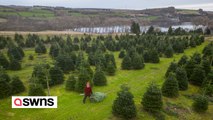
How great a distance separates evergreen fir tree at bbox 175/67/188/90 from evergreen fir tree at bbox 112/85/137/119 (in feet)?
45.3

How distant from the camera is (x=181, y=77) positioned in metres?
36.2

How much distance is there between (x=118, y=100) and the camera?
2558 centimetres

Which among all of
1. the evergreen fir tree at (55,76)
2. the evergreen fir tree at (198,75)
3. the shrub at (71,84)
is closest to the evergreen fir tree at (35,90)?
the shrub at (71,84)

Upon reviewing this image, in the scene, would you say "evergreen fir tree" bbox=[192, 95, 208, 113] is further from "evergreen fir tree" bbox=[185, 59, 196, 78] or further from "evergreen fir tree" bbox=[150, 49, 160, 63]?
"evergreen fir tree" bbox=[150, 49, 160, 63]

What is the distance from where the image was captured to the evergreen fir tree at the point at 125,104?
2503cm

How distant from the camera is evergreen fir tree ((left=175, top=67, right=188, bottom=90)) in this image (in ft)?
118

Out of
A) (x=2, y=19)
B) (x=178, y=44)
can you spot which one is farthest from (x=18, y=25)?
(x=178, y=44)

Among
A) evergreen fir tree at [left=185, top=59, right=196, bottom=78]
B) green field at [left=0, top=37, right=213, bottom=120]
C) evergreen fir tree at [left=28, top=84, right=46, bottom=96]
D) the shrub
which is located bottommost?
green field at [left=0, top=37, right=213, bottom=120]

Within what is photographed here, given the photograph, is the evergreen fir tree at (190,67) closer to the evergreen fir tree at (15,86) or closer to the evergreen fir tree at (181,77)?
the evergreen fir tree at (181,77)

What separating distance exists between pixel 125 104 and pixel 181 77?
14.8 metres

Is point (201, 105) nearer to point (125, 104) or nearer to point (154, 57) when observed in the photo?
point (125, 104)

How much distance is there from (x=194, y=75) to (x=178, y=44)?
2947cm

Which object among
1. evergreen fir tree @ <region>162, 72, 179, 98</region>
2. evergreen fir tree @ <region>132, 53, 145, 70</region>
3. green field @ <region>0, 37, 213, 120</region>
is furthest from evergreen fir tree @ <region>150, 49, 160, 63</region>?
evergreen fir tree @ <region>162, 72, 179, 98</region>

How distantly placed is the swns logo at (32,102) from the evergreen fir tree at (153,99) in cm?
1136
